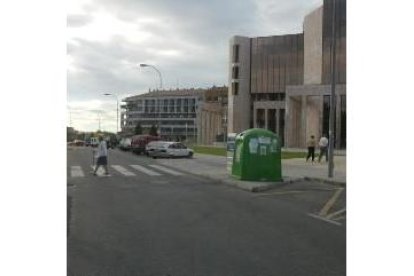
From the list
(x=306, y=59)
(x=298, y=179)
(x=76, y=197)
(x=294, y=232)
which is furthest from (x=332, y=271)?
(x=306, y=59)

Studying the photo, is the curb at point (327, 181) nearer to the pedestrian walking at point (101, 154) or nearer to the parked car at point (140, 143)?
the pedestrian walking at point (101, 154)

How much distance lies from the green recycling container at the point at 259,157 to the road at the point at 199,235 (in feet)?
9.75

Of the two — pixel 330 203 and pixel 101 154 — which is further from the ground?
pixel 101 154

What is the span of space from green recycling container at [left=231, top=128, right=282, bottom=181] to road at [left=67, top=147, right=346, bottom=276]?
2.97 metres

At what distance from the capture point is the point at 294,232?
9656 mm

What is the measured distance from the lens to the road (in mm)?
7148

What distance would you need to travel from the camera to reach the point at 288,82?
278ft

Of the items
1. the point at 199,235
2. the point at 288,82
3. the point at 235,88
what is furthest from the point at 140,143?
the point at 235,88

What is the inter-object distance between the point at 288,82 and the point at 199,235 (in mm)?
76912

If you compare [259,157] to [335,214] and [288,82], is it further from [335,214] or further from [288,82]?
[288,82]

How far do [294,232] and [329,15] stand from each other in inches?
2499

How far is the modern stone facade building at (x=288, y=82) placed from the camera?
6488 centimetres

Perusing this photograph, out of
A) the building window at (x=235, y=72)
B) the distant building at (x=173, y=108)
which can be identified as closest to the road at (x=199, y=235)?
the building window at (x=235, y=72)
